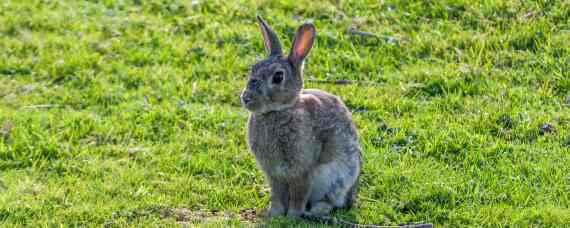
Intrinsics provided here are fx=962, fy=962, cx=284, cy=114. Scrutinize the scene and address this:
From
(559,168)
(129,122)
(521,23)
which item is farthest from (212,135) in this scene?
(521,23)

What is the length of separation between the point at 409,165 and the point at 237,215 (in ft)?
4.62

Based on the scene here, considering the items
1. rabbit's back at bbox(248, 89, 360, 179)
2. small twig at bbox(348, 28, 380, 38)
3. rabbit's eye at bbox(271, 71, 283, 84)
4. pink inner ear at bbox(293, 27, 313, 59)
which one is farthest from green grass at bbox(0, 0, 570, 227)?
pink inner ear at bbox(293, 27, 313, 59)

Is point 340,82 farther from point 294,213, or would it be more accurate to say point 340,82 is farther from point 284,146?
point 284,146

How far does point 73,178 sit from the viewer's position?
711 cm

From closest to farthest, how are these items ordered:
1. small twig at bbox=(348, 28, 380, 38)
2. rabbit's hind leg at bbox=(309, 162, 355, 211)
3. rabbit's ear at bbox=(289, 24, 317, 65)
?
1. rabbit's ear at bbox=(289, 24, 317, 65)
2. rabbit's hind leg at bbox=(309, 162, 355, 211)
3. small twig at bbox=(348, 28, 380, 38)

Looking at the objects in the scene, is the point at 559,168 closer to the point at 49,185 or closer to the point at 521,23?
the point at 521,23

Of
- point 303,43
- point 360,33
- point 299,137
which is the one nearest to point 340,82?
point 360,33

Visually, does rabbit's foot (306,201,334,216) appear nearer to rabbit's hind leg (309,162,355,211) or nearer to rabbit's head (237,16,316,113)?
rabbit's hind leg (309,162,355,211)

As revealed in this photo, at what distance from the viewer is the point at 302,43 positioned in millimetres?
6227

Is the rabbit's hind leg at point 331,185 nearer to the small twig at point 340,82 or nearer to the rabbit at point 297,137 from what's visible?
the rabbit at point 297,137

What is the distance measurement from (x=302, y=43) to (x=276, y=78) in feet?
1.15

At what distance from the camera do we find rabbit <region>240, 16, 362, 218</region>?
605 centimetres

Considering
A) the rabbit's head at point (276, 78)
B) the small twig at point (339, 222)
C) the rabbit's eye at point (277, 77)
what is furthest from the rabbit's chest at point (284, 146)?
the small twig at point (339, 222)

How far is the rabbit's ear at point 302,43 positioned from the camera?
621 cm
